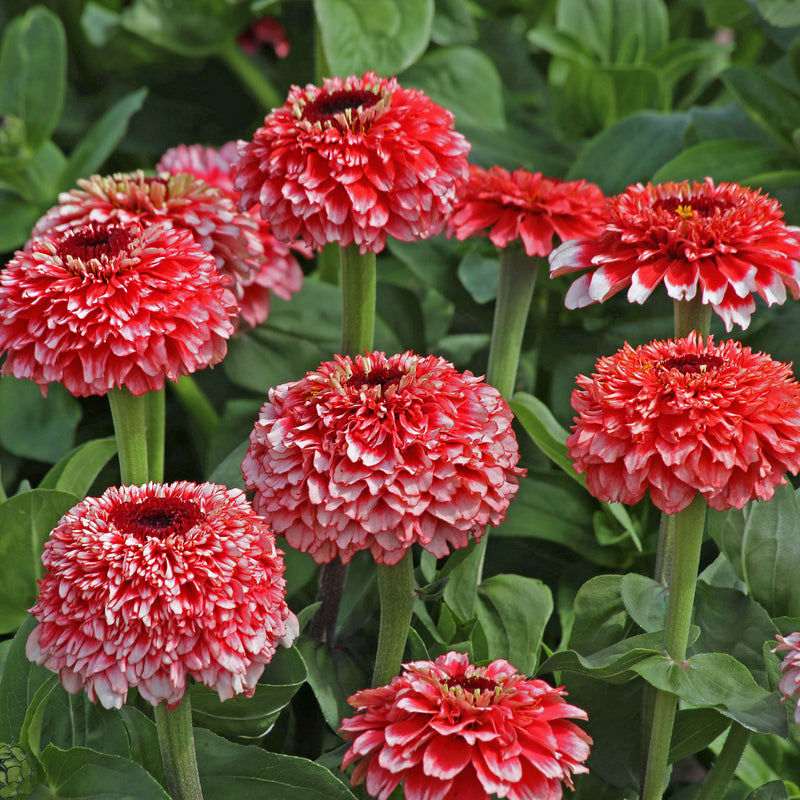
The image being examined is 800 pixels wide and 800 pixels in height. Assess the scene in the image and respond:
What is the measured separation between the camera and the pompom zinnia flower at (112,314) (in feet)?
1.71

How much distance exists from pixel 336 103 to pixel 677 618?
13.4 inches

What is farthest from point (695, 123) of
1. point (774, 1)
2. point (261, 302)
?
point (261, 302)

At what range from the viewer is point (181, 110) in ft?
4.19

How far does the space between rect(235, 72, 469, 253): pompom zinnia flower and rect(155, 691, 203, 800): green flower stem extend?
253 mm

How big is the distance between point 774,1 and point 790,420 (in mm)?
464

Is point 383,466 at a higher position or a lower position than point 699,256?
lower

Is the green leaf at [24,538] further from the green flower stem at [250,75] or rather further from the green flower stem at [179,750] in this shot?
the green flower stem at [250,75]

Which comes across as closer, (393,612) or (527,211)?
(393,612)

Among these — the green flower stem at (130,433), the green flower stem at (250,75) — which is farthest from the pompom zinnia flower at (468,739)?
the green flower stem at (250,75)

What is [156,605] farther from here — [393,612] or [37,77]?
[37,77]

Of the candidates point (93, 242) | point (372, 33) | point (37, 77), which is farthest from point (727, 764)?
point (37, 77)

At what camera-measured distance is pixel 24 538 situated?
625 mm

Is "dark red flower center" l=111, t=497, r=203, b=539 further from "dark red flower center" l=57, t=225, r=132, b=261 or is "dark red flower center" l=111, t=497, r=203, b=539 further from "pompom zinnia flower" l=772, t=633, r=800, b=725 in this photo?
"pompom zinnia flower" l=772, t=633, r=800, b=725

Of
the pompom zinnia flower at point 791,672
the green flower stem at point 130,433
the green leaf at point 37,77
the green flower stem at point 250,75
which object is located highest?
the green flower stem at point 250,75
